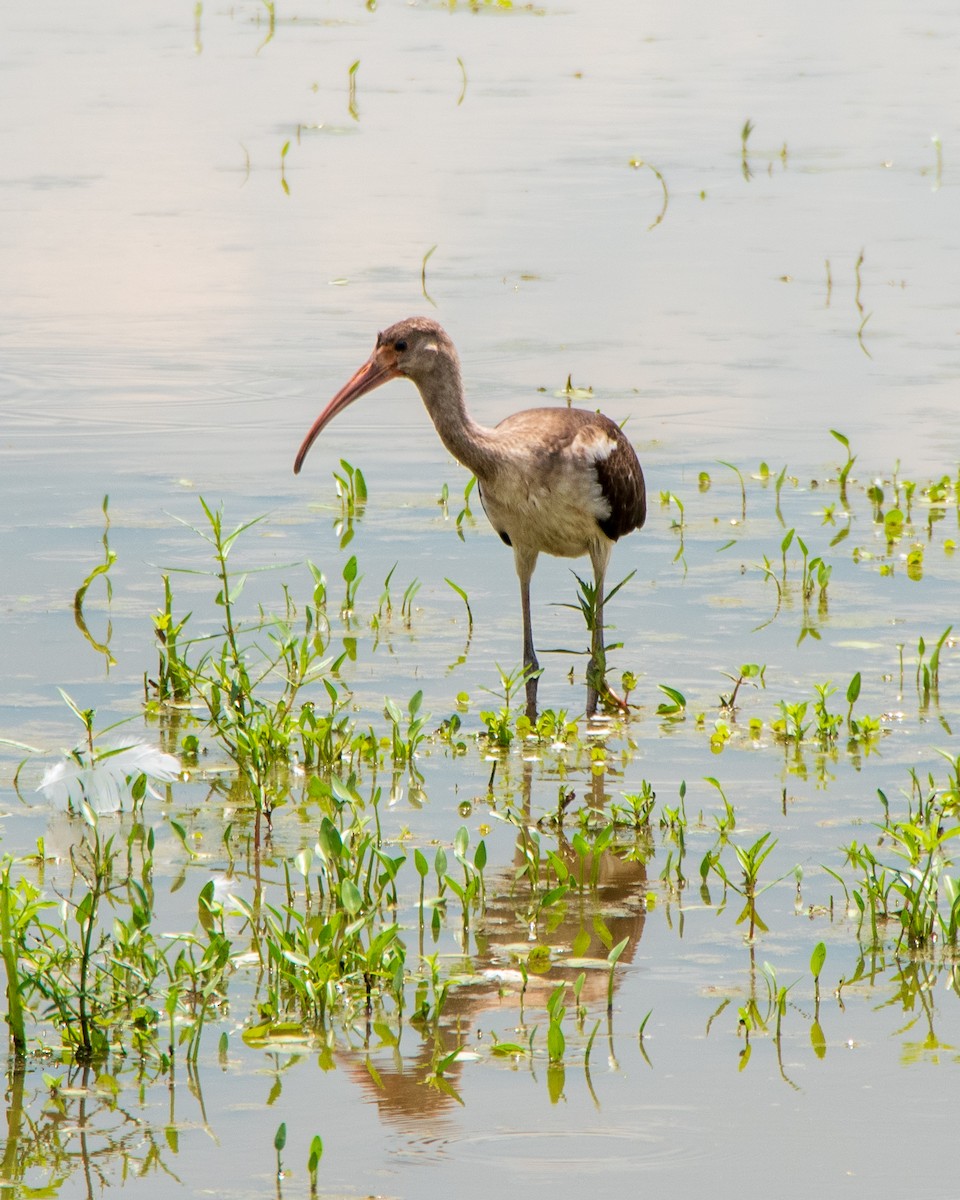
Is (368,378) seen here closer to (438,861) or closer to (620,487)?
(620,487)

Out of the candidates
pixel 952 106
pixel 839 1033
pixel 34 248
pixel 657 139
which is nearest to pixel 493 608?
pixel 839 1033

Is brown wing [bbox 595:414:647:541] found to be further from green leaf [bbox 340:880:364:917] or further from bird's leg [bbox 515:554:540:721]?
green leaf [bbox 340:880:364:917]

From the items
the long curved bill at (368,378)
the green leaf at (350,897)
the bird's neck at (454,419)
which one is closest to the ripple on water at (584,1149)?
the green leaf at (350,897)

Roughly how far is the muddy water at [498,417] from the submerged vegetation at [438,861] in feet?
0.11

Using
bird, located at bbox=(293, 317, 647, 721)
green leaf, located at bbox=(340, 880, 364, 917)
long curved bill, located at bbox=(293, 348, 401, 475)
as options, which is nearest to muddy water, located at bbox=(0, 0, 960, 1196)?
bird, located at bbox=(293, 317, 647, 721)

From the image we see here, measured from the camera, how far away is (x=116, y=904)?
202 inches

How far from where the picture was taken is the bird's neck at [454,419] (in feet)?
23.2

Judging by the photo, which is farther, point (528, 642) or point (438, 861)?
point (528, 642)

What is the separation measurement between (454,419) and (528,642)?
0.85m

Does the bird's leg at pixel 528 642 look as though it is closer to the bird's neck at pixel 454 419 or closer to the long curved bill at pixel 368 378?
the bird's neck at pixel 454 419

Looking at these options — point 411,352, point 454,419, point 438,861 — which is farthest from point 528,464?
point 438,861

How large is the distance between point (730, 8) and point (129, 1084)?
26308mm

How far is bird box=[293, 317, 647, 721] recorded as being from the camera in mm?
7094

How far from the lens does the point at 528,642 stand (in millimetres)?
7254
